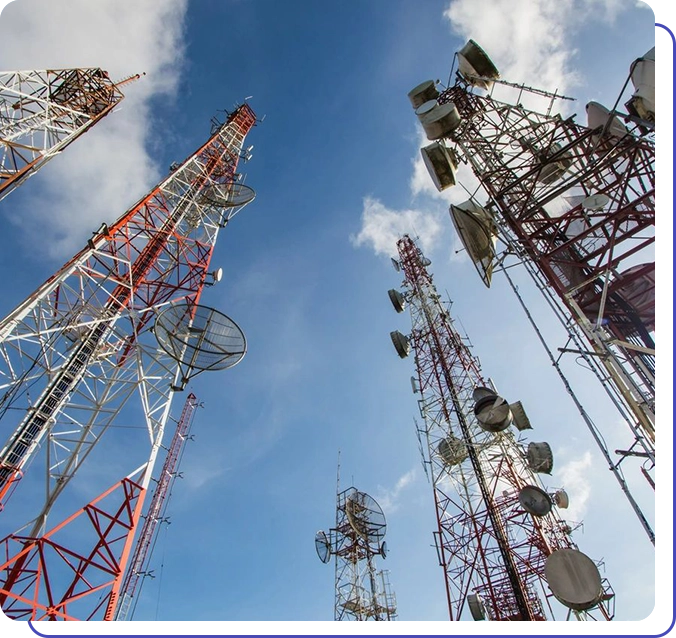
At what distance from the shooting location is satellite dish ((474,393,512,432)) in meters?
13.3

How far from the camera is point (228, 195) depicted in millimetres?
20234

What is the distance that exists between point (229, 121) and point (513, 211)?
2202cm

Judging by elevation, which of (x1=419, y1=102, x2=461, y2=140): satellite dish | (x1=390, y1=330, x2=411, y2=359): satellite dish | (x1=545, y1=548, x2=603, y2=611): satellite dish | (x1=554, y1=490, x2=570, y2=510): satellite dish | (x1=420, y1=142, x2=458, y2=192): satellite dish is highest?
(x1=390, y1=330, x2=411, y2=359): satellite dish

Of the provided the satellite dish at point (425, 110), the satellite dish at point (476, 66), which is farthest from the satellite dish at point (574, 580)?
the satellite dish at point (476, 66)

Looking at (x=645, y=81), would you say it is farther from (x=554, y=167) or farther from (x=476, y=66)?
(x=476, y=66)

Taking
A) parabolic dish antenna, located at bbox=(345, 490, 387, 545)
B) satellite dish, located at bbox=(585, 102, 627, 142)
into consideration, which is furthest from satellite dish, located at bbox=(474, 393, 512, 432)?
parabolic dish antenna, located at bbox=(345, 490, 387, 545)

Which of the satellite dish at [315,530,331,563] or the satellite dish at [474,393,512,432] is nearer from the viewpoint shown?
the satellite dish at [474,393,512,432]

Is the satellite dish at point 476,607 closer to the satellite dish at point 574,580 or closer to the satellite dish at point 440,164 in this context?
the satellite dish at point 574,580

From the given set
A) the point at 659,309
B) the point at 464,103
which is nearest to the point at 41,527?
the point at 659,309

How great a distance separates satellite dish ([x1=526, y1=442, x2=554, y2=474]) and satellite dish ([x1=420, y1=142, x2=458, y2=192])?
1191 cm

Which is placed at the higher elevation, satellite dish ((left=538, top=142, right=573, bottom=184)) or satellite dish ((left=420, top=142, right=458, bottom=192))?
satellite dish ((left=420, top=142, right=458, bottom=192))

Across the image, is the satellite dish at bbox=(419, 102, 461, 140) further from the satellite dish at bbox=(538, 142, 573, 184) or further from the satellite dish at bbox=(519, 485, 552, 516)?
the satellite dish at bbox=(519, 485, 552, 516)

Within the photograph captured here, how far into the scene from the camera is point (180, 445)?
29.3 meters

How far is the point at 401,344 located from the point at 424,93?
12421 mm
